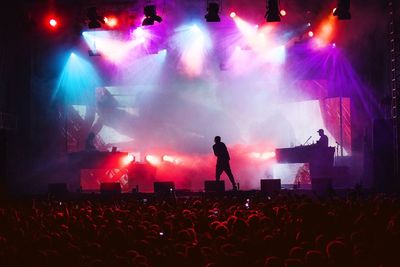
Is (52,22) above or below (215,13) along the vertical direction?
above

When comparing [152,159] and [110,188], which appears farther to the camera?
[152,159]

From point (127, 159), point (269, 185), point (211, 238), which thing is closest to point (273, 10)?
point (269, 185)

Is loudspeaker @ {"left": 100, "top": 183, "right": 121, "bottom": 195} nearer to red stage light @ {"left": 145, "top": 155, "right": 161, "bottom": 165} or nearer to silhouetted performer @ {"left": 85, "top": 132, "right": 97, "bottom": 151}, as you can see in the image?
silhouetted performer @ {"left": 85, "top": 132, "right": 97, "bottom": 151}

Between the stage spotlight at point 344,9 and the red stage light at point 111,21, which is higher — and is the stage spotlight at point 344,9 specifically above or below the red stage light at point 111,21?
below

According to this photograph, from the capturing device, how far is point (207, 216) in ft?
25.3

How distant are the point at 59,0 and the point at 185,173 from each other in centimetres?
861

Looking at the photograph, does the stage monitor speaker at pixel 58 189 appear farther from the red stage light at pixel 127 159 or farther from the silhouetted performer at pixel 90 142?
the silhouetted performer at pixel 90 142

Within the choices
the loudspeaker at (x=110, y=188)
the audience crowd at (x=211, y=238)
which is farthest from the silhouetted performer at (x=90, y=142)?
the audience crowd at (x=211, y=238)

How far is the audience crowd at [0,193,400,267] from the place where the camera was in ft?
16.4

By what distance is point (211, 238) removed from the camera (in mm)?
6125

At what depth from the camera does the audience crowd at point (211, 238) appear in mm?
4984

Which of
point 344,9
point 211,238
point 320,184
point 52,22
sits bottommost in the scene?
point 211,238

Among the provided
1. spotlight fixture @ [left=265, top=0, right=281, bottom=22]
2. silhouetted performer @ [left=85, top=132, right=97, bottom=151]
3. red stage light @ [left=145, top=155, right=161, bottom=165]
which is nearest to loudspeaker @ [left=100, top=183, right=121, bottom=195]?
spotlight fixture @ [left=265, top=0, right=281, bottom=22]

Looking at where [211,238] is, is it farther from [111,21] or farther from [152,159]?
[111,21]
